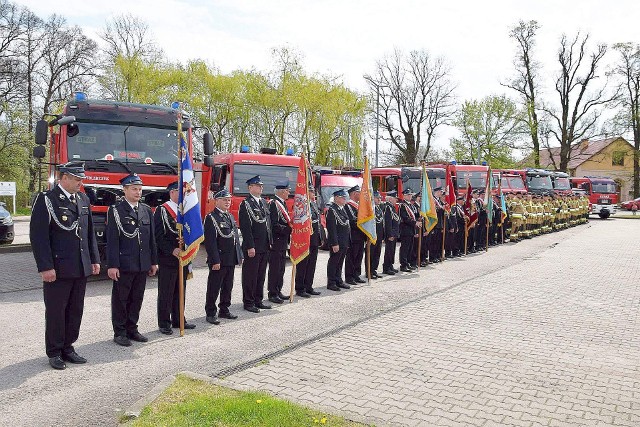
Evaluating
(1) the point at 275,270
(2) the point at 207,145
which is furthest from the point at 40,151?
(1) the point at 275,270

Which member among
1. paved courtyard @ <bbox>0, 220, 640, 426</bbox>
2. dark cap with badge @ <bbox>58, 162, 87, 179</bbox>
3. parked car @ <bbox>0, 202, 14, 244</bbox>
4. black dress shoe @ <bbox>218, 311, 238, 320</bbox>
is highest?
dark cap with badge @ <bbox>58, 162, 87, 179</bbox>

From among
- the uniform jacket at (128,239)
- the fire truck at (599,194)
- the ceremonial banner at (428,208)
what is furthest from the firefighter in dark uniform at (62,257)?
the fire truck at (599,194)

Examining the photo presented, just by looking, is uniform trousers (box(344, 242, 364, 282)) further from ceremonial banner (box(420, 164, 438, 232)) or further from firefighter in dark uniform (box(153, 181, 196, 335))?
firefighter in dark uniform (box(153, 181, 196, 335))

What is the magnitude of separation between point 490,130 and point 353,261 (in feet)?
123

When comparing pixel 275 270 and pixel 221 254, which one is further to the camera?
pixel 275 270

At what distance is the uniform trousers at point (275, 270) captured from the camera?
352 inches

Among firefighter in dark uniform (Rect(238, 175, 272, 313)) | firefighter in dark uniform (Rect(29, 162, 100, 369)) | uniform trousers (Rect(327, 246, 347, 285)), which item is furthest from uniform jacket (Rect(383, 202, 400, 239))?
firefighter in dark uniform (Rect(29, 162, 100, 369))

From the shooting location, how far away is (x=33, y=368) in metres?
5.45

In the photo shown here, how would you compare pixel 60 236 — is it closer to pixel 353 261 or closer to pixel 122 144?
pixel 122 144

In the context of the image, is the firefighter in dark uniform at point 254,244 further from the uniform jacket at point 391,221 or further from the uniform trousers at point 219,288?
the uniform jacket at point 391,221

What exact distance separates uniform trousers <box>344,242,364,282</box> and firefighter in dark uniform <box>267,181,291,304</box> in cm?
203

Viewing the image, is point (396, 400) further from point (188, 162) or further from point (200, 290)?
point (200, 290)

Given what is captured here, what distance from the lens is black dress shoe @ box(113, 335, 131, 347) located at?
247 inches

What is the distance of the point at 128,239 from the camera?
6.44 metres
